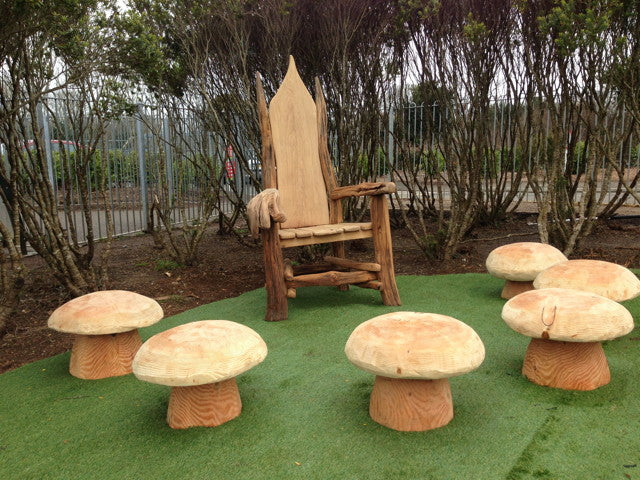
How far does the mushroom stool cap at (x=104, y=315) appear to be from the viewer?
2312 mm

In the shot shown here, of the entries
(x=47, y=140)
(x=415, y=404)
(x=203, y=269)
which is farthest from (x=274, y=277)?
(x=47, y=140)

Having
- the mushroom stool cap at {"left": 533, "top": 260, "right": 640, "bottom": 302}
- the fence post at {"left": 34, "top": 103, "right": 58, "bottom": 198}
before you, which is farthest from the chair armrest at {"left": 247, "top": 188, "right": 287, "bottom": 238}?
the fence post at {"left": 34, "top": 103, "right": 58, "bottom": 198}

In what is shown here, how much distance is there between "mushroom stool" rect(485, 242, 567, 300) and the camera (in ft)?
10.8

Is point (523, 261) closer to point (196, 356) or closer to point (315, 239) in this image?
point (315, 239)

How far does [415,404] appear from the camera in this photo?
189cm

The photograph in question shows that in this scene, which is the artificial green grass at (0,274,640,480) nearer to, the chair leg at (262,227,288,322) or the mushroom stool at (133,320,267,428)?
the mushroom stool at (133,320,267,428)

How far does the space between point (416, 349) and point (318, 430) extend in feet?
1.68

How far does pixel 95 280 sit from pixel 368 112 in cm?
325

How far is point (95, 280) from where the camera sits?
3652 mm

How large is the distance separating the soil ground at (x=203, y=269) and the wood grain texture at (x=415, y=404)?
6.53 ft

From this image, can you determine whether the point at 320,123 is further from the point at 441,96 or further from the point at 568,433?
the point at 568,433

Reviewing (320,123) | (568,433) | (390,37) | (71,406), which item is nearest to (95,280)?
(71,406)

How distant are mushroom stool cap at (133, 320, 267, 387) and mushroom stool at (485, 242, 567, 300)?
1987 mm

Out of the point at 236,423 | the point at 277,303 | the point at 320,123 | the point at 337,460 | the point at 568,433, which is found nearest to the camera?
the point at 337,460
